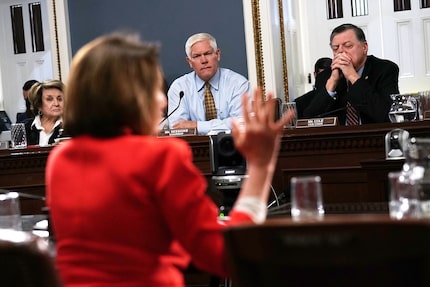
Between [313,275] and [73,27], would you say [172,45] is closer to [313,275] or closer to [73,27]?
[73,27]

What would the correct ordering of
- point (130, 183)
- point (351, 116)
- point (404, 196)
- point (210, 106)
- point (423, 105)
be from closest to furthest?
1. point (130, 183)
2. point (404, 196)
3. point (423, 105)
4. point (351, 116)
5. point (210, 106)

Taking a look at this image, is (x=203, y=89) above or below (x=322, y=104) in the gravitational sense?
above

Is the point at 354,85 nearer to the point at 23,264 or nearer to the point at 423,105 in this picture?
the point at 423,105

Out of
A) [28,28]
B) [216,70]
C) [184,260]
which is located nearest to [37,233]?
[184,260]

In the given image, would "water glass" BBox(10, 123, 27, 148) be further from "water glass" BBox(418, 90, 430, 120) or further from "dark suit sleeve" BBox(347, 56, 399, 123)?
"water glass" BBox(418, 90, 430, 120)

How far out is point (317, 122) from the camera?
479cm

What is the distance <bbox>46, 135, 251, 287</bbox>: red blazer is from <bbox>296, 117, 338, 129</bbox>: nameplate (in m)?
2.94

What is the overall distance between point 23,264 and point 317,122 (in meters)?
3.31

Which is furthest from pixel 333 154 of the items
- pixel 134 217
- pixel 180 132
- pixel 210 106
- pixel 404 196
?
pixel 134 217

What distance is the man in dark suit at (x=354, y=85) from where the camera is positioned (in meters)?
4.84

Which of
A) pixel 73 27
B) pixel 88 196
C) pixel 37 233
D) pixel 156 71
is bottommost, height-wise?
Answer: pixel 37 233

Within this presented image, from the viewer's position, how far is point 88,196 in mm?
1857

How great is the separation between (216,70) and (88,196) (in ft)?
13.3

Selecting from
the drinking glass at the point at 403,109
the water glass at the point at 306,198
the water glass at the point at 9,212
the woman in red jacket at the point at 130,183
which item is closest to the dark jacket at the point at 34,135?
the drinking glass at the point at 403,109
